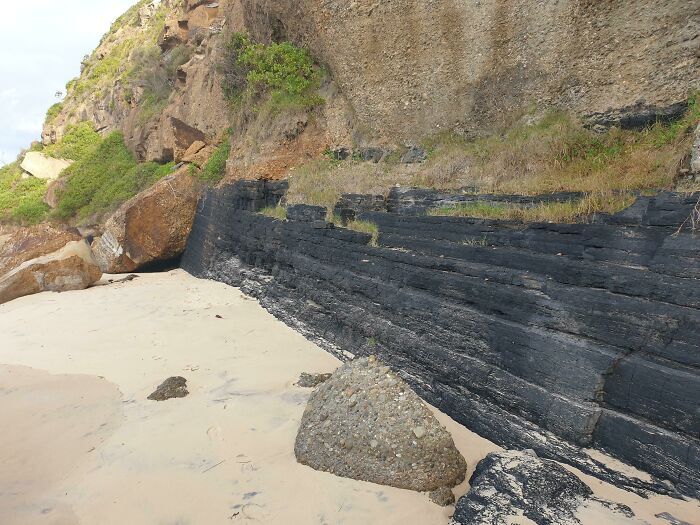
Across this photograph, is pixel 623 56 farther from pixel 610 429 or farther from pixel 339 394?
pixel 339 394

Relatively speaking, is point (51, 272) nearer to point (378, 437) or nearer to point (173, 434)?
point (173, 434)

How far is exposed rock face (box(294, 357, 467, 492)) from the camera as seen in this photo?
3227 millimetres

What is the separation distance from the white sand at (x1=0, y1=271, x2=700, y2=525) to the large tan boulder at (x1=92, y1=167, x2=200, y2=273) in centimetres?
500

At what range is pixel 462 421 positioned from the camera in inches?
159

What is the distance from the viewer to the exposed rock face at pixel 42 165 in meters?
23.8

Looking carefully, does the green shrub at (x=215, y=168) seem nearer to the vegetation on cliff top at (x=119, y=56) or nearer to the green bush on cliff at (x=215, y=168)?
the green bush on cliff at (x=215, y=168)

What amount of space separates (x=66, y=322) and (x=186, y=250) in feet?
17.3

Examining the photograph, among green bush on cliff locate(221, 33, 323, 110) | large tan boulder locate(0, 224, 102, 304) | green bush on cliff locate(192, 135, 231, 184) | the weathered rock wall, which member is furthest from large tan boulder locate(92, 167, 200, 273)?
the weathered rock wall

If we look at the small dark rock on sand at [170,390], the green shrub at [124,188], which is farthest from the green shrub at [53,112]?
the small dark rock on sand at [170,390]

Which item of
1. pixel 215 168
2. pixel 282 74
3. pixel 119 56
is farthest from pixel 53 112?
pixel 282 74

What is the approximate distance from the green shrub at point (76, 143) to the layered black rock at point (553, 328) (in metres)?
24.8

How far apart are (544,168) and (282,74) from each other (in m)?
8.39

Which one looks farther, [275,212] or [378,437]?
[275,212]

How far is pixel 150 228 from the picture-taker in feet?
41.9
